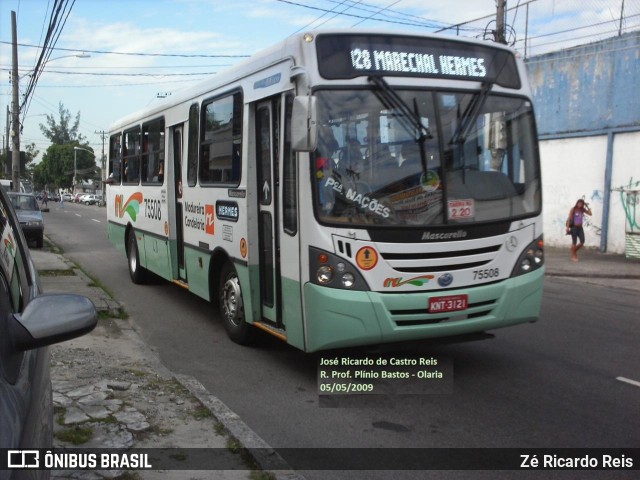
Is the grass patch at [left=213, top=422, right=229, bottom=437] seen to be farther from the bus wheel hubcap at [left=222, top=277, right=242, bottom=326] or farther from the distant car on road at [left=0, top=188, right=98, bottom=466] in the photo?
the bus wheel hubcap at [left=222, top=277, right=242, bottom=326]

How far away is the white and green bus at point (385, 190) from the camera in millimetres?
5367

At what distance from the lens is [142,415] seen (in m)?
4.74

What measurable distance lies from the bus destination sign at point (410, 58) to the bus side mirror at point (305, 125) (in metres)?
0.40

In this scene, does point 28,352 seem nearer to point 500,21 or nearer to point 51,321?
point 51,321

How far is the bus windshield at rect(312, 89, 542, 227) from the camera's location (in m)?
5.43

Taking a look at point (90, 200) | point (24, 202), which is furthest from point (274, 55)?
point (90, 200)

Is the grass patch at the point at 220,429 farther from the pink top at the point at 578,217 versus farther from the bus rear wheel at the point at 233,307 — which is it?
the pink top at the point at 578,217

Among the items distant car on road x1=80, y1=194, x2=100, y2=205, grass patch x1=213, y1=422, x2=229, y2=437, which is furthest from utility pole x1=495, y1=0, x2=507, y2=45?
distant car on road x1=80, y1=194, x2=100, y2=205

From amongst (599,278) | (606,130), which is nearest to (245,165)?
(599,278)

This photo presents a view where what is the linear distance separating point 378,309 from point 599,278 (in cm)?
1025

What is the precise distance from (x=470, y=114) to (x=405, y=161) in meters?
0.83

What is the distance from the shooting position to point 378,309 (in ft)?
17.5

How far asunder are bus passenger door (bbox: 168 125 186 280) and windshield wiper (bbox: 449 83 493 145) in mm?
4702

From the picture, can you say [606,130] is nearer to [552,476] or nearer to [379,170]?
[379,170]
